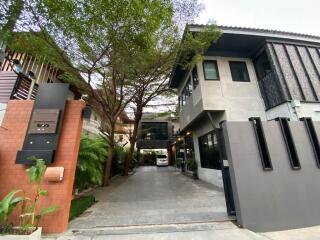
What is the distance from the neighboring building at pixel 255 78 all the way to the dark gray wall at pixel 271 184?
9.86 feet

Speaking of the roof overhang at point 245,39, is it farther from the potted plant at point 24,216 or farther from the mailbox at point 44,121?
the potted plant at point 24,216

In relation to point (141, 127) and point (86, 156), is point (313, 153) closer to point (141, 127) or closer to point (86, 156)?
point (86, 156)

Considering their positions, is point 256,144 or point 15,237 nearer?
point 15,237

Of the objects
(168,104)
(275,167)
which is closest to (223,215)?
(275,167)

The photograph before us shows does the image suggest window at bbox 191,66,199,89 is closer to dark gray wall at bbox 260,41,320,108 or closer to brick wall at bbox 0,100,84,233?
dark gray wall at bbox 260,41,320,108

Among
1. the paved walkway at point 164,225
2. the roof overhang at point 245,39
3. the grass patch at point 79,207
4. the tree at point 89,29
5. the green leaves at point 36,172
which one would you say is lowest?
the paved walkway at point 164,225

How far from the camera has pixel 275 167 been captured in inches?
153

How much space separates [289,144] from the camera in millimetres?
4164

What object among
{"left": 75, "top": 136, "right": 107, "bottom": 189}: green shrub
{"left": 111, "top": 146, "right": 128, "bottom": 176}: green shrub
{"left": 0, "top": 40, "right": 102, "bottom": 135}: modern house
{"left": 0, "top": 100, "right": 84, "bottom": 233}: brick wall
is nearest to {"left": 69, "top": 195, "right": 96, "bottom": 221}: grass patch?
{"left": 75, "top": 136, "right": 107, "bottom": 189}: green shrub

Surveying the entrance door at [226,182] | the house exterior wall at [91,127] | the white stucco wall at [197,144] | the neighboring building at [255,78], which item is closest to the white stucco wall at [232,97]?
the neighboring building at [255,78]

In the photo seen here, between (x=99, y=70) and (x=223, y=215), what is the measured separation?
6.93 metres

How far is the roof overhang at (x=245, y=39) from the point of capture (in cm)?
744

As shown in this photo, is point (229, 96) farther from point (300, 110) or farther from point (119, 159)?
point (119, 159)

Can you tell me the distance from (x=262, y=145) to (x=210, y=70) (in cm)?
522
